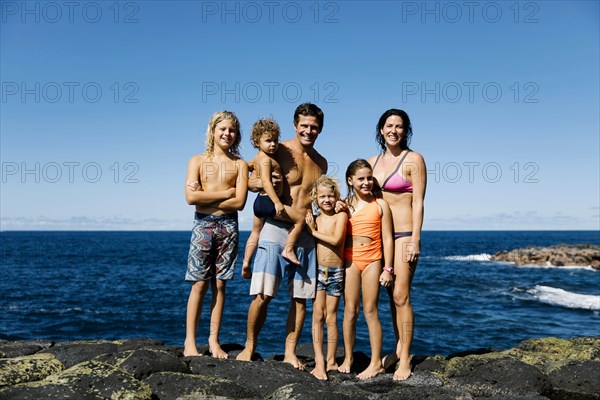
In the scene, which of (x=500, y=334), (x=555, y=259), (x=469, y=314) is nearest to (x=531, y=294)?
(x=469, y=314)

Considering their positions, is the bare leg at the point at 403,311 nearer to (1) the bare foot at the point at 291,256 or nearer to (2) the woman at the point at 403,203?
(2) the woman at the point at 403,203

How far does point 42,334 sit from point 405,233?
17455 millimetres

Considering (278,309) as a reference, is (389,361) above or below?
above

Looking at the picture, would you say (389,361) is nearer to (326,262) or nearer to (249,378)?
(326,262)

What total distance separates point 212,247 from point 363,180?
1973mm

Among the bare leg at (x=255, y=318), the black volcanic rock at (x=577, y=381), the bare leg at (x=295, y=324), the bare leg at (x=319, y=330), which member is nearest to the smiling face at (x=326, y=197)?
the bare leg at (x=319, y=330)

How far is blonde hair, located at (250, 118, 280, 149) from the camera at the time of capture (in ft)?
19.8

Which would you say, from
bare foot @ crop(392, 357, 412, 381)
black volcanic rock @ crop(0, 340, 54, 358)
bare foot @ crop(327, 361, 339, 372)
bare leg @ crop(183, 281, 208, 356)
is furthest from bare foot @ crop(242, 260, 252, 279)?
black volcanic rock @ crop(0, 340, 54, 358)

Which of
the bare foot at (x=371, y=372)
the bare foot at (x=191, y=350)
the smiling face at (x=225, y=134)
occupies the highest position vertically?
the smiling face at (x=225, y=134)

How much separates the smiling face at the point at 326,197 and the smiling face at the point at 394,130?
917mm

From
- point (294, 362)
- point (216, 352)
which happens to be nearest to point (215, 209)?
point (216, 352)

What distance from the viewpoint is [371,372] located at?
19.8ft

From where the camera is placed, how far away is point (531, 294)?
29.2 metres

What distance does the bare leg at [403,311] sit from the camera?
5996 millimetres
